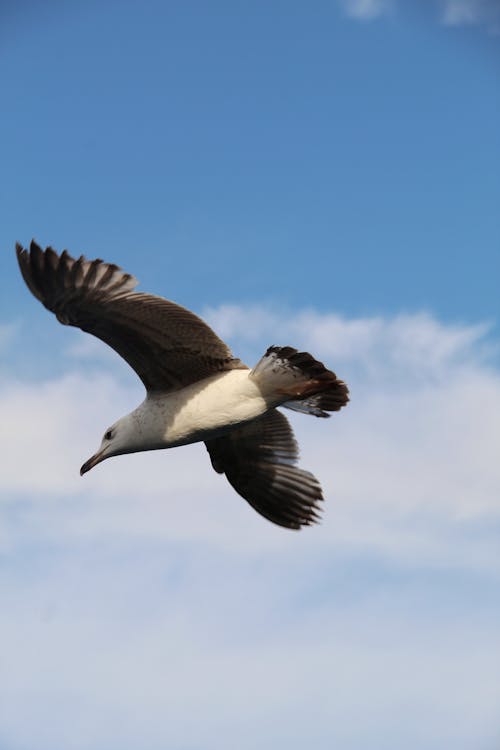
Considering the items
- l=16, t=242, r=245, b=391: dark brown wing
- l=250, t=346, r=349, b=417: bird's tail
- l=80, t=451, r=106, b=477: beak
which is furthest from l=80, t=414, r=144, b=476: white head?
l=250, t=346, r=349, b=417: bird's tail

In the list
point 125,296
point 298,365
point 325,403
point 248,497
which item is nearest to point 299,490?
point 248,497

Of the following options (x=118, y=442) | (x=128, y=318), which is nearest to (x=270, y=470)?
(x=118, y=442)

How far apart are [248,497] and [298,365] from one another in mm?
3222

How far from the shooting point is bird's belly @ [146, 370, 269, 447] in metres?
10.8

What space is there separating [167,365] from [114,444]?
112 cm

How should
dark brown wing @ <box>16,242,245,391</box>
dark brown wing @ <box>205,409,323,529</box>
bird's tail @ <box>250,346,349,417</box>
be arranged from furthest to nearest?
dark brown wing @ <box>205,409,323,529</box> < bird's tail @ <box>250,346,349,417</box> < dark brown wing @ <box>16,242,245,391</box>

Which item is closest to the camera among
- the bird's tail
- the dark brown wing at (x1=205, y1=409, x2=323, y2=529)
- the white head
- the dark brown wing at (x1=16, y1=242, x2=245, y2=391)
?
the dark brown wing at (x1=16, y1=242, x2=245, y2=391)

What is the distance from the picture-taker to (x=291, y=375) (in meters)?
10.7

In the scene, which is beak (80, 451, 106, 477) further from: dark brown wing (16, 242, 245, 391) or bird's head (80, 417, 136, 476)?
dark brown wing (16, 242, 245, 391)

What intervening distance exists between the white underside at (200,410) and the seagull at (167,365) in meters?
0.01

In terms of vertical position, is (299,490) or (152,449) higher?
(299,490)

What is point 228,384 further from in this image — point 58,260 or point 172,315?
point 58,260

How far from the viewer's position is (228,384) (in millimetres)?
10867

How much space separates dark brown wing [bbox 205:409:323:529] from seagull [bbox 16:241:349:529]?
1.54 metres
